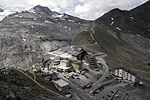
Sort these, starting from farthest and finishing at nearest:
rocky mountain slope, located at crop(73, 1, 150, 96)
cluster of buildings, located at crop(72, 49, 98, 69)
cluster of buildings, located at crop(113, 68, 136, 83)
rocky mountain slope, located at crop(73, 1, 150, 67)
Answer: rocky mountain slope, located at crop(73, 1, 150, 67), rocky mountain slope, located at crop(73, 1, 150, 96), cluster of buildings, located at crop(72, 49, 98, 69), cluster of buildings, located at crop(113, 68, 136, 83)

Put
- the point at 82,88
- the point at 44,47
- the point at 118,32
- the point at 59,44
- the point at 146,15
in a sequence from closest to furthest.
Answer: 1. the point at 82,88
2. the point at 44,47
3. the point at 59,44
4. the point at 118,32
5. the point at 146,15

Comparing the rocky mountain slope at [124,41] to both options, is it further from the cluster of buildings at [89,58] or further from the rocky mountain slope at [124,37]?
the cluster of buildings at [89,58]

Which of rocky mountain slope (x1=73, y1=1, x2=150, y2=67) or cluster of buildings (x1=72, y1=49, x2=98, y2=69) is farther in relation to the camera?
rocky mountain slope (x1=73, y1=1, x2=150, y2=67)

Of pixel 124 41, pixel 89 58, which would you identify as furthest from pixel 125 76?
pixel 124 41

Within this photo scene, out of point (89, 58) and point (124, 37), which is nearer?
point (89, 58)

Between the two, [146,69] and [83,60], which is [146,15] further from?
[83,60]

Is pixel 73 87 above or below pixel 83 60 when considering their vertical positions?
below

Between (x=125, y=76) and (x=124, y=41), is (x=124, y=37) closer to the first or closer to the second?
(x=124, y=41)

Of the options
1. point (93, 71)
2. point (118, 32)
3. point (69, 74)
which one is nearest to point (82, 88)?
point (69, 74)

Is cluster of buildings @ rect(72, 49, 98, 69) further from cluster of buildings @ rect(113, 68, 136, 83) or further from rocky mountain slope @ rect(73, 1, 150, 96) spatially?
cluster of buildings @ rect(113, 68, 136, 83)

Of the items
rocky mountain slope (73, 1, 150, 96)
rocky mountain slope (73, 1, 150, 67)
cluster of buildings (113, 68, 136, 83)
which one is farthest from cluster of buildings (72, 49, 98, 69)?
rocky mountain slope (73, 1, 150, 67)

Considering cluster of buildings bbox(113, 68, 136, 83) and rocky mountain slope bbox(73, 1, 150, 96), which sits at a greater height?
rocky mountain slope bbox(73, 1, 150, 96)
